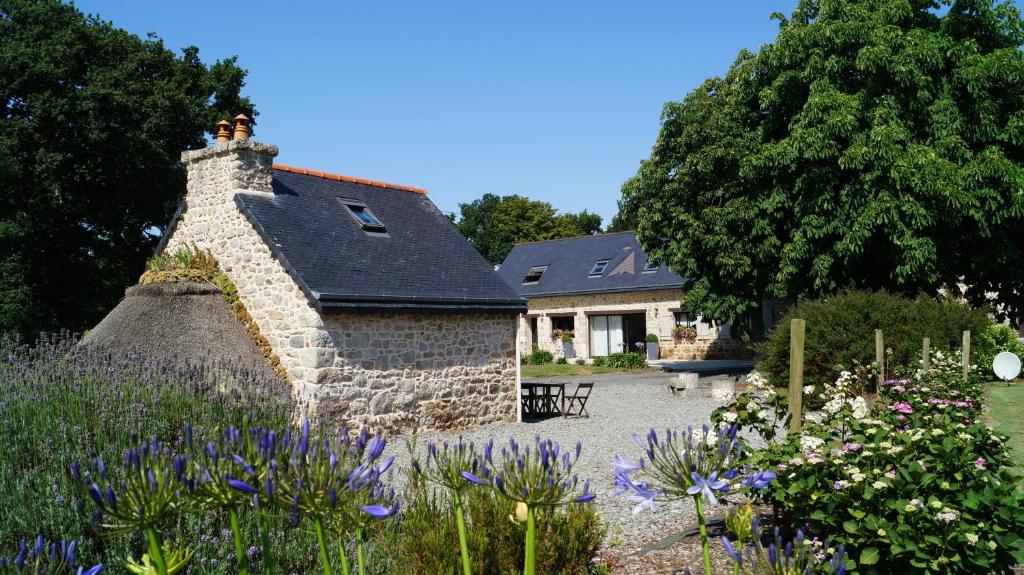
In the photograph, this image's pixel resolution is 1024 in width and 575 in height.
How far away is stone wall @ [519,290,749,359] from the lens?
27734mm

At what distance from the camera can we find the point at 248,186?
11977 mm

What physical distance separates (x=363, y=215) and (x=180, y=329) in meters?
4.04

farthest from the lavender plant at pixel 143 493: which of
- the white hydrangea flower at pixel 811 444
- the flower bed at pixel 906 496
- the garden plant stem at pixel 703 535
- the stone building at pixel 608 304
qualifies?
the stone building at pixel 608 304

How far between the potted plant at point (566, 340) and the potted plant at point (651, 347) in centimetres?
325

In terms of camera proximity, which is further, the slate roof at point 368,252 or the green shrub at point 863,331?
the green shrub at point 863,331

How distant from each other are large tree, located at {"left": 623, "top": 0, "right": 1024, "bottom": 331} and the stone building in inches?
375

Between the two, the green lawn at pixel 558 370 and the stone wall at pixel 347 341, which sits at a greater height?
the stone wall at pixel 347 341

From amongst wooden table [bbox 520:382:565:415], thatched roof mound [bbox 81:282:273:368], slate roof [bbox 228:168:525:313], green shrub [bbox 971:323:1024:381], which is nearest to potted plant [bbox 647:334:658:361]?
green shrub [bbox 971:323:1024:381]

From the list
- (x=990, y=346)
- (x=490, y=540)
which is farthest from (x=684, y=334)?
(x=490, y=540)

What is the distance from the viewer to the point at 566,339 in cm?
3019

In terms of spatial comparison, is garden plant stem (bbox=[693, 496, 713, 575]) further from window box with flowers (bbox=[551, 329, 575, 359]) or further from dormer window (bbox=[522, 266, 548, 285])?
dormer window (bbox=[522, 266, 548, 285])

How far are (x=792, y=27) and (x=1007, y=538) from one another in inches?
613

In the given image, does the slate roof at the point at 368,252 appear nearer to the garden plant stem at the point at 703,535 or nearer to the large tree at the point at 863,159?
the large tree at the point at 863,159

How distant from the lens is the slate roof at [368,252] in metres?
10.9
